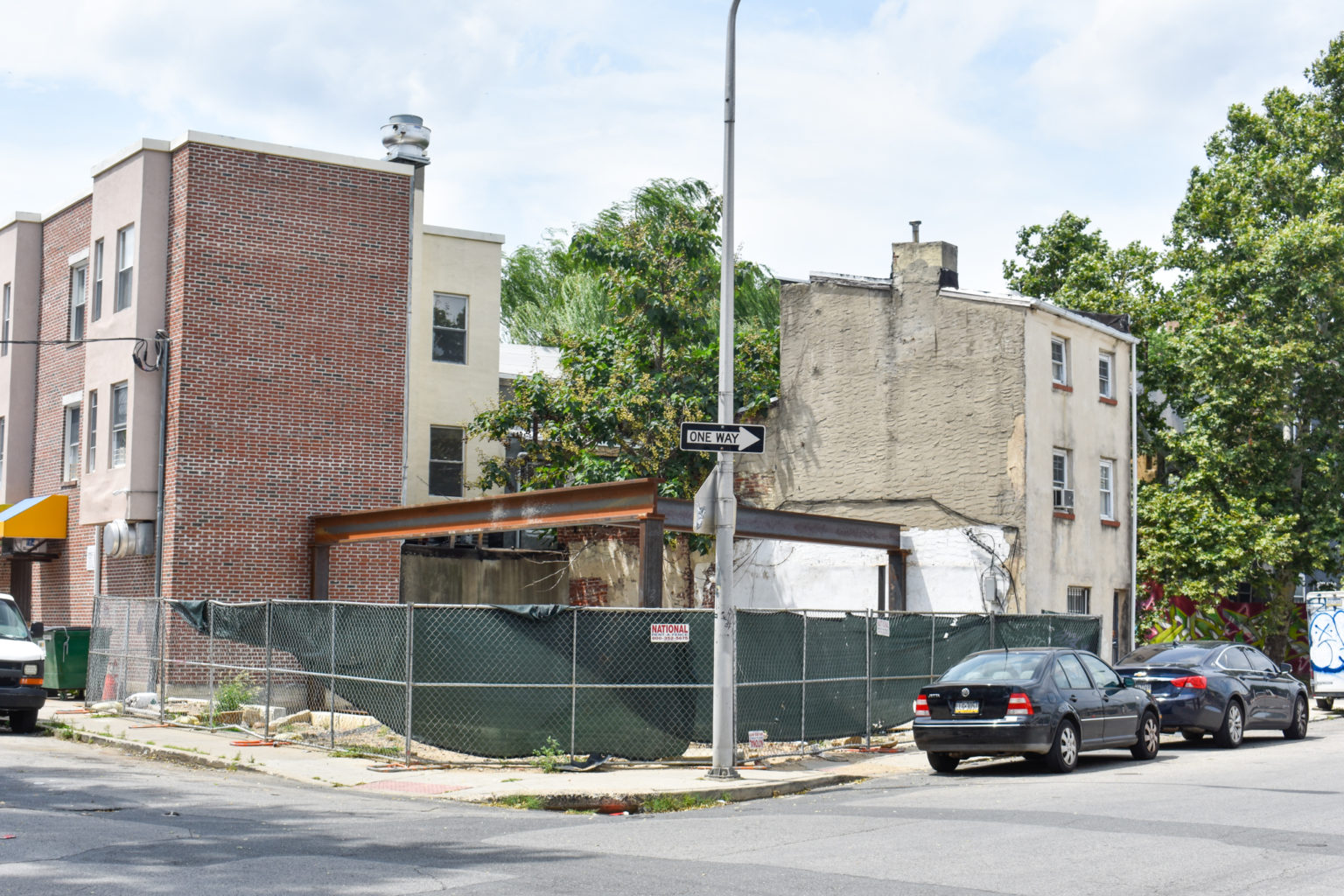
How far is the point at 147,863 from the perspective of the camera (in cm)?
903

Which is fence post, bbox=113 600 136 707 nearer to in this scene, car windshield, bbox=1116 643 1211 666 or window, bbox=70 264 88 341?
window, bbox=70 264 88 341

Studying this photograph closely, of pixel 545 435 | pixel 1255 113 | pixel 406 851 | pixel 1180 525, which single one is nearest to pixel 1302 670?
pixel 1180 525

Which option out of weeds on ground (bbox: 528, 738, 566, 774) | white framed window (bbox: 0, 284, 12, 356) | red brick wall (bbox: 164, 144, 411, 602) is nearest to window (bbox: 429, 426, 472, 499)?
red brick wall (bbox: 164, 144, 411, 602)

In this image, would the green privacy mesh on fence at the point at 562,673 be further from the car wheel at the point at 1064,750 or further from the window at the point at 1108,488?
the window at the point at 1108,488

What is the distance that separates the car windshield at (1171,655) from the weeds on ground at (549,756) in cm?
868

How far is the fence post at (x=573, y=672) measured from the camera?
15.4 metres

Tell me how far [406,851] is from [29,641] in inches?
494

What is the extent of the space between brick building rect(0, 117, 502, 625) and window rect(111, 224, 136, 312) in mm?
35

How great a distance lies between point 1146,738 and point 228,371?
16693 mm

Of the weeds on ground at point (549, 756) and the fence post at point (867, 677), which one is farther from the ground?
the fence post at point (867, 677)

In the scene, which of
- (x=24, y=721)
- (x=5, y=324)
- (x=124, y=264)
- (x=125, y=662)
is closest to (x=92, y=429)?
(x=124, y=264)

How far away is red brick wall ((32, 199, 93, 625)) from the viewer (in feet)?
92.4

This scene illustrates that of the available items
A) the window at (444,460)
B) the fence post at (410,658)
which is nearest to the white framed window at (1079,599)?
the window at (444,460)

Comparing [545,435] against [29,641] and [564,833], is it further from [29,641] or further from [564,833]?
[564,833]
